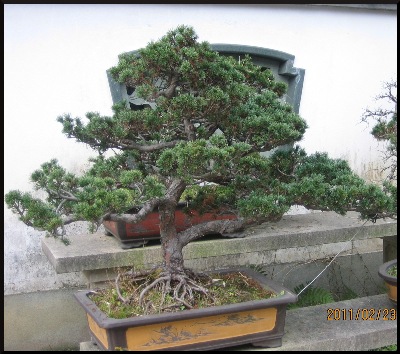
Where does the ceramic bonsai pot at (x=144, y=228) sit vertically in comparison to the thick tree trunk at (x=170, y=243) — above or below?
below

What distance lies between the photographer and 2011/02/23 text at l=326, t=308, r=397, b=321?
9.80 feet

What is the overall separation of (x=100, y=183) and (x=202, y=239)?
1.32 m

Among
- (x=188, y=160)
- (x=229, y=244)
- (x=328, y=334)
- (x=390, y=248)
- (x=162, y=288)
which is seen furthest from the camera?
(x=390, y=248)

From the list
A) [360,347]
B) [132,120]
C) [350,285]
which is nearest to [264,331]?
[360,347]

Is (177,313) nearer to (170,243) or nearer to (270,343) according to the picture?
(170,243)

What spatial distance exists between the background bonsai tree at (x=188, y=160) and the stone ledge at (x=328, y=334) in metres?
0.54

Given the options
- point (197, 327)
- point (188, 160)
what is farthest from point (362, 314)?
point (188, 160)

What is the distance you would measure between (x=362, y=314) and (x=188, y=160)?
1508mm

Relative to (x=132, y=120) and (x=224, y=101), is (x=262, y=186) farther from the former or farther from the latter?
(x=132, y=120)

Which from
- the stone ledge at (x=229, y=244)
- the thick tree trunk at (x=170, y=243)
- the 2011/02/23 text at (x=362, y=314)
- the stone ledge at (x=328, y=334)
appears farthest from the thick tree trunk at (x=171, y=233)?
the 2011/02/23 text at (x=362, y=314)

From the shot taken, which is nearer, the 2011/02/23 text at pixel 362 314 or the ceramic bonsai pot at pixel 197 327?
the ceramic bonsai pot at pixel 197 327

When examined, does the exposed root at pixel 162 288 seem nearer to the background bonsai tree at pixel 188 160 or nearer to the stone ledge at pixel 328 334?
the background bonsai tree at pixel 188 160

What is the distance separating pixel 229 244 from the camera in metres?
3.34

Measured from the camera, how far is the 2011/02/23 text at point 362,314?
2.99 m
